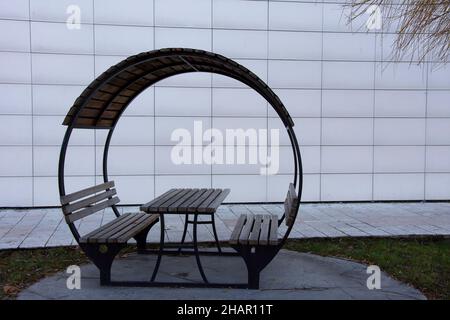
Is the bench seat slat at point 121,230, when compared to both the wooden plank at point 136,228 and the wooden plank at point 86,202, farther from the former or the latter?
the wooden plank at point 86,202

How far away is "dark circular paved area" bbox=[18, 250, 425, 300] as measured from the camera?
15.8 feet

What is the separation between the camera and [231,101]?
31.5 ft

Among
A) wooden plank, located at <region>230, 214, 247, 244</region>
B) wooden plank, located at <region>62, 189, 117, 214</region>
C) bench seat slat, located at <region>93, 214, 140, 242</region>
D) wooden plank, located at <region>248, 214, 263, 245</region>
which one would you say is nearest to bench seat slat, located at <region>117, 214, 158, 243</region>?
bench seat slat, located at <region>93, 214, 140, 242</region>

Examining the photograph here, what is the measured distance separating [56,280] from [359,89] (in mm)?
6564

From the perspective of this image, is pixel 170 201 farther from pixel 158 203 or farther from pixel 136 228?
pixel 136 228

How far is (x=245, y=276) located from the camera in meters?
5.39

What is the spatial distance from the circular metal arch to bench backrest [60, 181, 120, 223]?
0.13 m

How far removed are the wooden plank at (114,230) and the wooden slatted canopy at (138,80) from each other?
1.09 metres

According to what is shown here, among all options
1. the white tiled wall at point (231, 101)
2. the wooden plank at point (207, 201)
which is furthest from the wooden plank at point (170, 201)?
the white tiled wall at point (231, 101)

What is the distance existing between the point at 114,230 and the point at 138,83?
5.89 ft

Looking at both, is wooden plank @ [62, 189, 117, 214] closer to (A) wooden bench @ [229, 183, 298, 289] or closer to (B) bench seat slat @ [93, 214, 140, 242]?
(B) bench seat slat @ [93, 214, 140, 242]

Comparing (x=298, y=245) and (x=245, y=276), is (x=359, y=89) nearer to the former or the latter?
(x=298, y=245)

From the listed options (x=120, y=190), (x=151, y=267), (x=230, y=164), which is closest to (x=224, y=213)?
(x=230, y=164)

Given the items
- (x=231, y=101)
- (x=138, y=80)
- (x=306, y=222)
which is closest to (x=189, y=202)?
(x=138, y=80)
